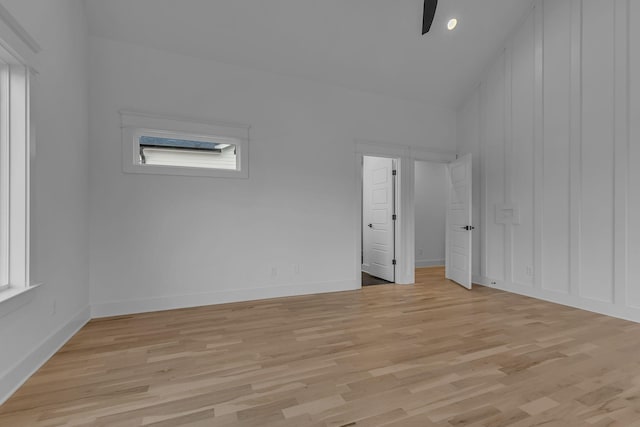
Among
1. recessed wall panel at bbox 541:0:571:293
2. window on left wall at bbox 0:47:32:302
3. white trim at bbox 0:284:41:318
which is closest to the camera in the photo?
white trim at bbox 0:284:41:318

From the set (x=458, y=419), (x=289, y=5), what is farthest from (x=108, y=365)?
(x=289, y=5)

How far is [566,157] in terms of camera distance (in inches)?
156

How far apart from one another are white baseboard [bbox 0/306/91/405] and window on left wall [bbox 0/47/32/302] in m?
0.52

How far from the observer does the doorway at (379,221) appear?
5.36m

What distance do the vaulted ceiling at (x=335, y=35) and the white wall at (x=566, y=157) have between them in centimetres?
63

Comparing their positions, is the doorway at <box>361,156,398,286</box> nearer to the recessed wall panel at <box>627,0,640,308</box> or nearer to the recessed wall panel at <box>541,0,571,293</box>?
the recessed wall panel at <box>541,0,571,293</box>

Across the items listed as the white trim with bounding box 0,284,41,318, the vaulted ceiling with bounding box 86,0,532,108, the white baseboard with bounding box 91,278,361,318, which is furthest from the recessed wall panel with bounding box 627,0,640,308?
the white trim with bounding box 0,284,41,318

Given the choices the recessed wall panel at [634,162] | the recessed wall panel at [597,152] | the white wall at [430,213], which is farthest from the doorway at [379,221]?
the recessed wall panel at [634,162]

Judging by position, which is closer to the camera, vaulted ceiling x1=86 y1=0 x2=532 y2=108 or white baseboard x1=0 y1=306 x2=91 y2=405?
white baseboard x1=0 y1=306 x2=91 y2=405

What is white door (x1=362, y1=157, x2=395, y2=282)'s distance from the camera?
542cm

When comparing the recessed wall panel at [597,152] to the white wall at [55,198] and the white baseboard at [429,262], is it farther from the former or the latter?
the white wall at [55,198]

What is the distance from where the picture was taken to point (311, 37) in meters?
4.07

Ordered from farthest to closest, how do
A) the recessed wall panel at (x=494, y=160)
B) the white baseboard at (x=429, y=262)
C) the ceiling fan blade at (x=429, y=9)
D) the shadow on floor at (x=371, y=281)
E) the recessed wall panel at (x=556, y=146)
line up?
the white baseboard at (x=429, y=262) < the shadow on floor at (x=371, y=281) < the recessed wall panel at (x=494, y=160) < the recessed wall panel at (x=556, y=146) < the ceiling fan blade at (x=429, y=9)

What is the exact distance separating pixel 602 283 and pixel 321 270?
3416mm
